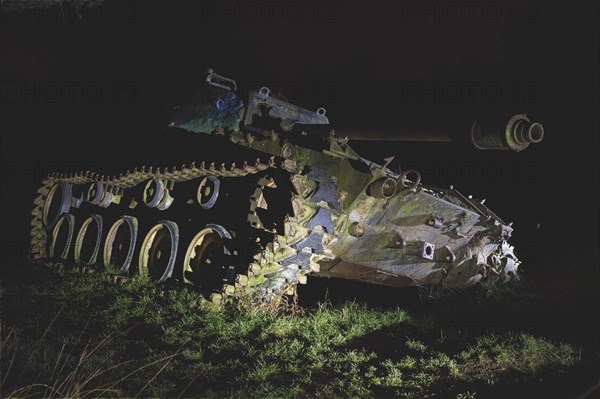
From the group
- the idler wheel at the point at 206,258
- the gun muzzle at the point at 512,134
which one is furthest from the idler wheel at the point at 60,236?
the gun muzzle at the point at 512,134

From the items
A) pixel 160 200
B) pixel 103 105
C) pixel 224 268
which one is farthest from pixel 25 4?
pixel 224 268

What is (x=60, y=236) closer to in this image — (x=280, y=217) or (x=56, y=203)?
(x=56, y=203)

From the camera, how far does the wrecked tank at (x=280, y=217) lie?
20.9 ft

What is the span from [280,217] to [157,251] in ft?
8.99

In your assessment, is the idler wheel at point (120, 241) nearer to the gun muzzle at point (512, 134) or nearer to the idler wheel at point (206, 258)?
the idler wheel at point (206, 258)

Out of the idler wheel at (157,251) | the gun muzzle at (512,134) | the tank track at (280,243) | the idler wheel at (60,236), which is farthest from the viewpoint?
the idler wheel at (60,236)

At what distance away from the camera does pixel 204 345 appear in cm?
542

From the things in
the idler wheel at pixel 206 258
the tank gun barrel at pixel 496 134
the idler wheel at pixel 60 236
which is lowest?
the idler wheel at pixel 60 236

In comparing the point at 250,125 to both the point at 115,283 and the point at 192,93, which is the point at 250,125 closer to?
the point at 192,93

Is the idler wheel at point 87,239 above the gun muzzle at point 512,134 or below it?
below

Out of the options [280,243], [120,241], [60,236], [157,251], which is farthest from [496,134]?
[60,236]

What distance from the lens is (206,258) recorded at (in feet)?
25.2

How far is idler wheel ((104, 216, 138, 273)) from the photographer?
8820 millimetres

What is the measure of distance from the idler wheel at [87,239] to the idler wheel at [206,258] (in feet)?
8.85
